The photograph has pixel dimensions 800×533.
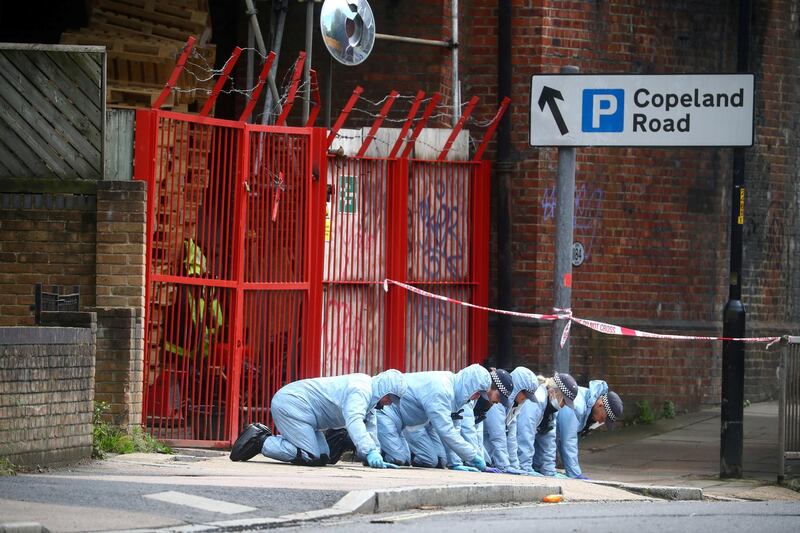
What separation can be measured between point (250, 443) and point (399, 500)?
9.53ft

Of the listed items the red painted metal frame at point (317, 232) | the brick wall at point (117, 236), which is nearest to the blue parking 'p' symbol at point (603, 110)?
the red painted metal frame at point (317, 232)

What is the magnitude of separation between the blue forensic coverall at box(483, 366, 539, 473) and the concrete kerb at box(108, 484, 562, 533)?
191cm

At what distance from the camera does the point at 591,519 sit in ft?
31.6

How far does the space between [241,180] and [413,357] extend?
119 inches

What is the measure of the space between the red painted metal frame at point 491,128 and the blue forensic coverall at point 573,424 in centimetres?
369

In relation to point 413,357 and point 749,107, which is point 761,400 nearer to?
point 413,357

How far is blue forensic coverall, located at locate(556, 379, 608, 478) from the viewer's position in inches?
536

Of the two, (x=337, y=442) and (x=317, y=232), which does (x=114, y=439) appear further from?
(x=317, y=232)

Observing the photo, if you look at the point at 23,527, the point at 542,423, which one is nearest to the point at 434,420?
the point at 542,423

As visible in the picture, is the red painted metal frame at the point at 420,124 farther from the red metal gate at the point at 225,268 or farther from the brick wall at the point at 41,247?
the brick wall at the point at 41,247

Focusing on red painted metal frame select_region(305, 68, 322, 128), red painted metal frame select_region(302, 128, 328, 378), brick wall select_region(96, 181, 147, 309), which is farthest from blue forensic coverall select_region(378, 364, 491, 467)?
red painted metal frame select_region(305, 68, 322, 128)

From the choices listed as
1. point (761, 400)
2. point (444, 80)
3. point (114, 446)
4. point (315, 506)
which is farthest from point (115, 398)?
point (761, 400)

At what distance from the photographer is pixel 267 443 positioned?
12820 mm

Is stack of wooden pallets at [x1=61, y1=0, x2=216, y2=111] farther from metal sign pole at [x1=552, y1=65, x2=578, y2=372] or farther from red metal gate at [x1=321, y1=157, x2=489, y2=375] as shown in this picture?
metal sign pole at [x1=552, y1=65, x2=578, y2=372]
